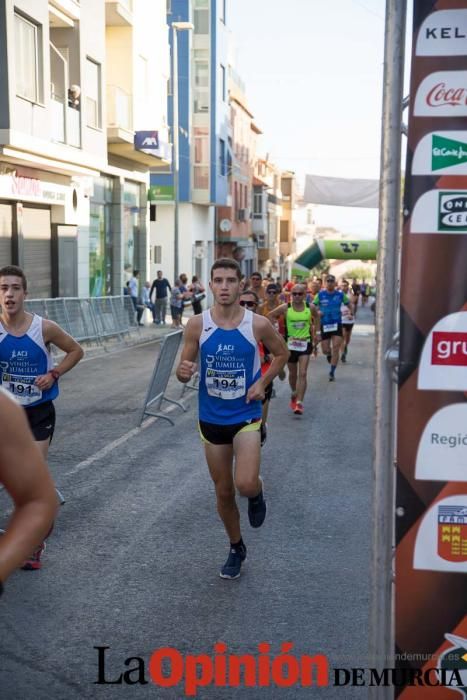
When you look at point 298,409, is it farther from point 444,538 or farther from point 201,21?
point 201,21

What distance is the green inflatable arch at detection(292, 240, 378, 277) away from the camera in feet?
134

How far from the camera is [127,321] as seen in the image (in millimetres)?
23984

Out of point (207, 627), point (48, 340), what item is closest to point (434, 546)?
point (207, 627)

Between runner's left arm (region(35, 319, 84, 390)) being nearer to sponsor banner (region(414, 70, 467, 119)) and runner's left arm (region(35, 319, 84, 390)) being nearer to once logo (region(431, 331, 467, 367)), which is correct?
once logo (region(431, 331, 467, 367))

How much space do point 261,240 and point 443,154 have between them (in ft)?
220

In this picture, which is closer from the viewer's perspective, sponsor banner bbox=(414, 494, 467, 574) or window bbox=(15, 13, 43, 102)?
sponsor banner bbox=(414, 494, 467, 574)

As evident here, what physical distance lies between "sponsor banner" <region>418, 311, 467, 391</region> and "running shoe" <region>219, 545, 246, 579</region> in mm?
3014

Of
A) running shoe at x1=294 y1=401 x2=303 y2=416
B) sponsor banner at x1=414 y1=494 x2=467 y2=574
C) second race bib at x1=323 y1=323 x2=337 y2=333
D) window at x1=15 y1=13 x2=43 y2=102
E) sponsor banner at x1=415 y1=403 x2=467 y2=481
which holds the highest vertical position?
window at x1=15 y1=13 x2=43 y2=102

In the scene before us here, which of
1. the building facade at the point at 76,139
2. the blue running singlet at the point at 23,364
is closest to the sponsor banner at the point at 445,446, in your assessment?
the blue running singlet at the point at 23,364

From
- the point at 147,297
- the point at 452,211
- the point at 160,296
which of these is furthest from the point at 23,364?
the point at 147,297

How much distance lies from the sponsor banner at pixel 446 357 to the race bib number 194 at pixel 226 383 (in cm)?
270

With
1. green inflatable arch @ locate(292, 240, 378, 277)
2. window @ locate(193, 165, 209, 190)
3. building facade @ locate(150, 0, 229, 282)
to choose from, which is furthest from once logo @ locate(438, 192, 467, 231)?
window @ locate(193, 165, 209, 190)

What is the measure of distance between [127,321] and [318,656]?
784 inches

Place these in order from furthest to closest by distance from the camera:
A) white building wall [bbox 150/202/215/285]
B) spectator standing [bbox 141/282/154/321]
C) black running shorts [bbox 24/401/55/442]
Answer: white building wall [bbox 150/202/215/285]
spectator standing [bbox 141/282/154/321]
black running shorts [bbox 24/401/55/442]
